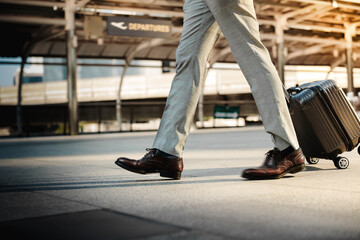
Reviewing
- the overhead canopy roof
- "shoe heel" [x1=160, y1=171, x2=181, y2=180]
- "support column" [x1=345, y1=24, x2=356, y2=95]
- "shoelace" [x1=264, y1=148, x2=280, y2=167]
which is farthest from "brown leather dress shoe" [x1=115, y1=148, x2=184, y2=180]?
"support column" [x1=345, y1=24, x2=356, y2=95]

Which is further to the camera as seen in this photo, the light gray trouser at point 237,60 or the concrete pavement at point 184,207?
the light gray trouser at point 237,60

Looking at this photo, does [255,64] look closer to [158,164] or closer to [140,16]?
[158,164]

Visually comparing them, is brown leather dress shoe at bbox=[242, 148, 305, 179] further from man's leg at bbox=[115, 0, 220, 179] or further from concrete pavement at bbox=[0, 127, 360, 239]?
man's leg at bbox=[115, 0, 220, 179]

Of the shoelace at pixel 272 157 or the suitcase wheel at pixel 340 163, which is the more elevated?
the shoelace at pixel 272 157

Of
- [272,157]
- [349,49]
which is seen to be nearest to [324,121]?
[272,157]

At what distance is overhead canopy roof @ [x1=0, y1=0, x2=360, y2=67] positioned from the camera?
14445mm

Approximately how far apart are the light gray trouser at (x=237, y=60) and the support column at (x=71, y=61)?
1134 cm

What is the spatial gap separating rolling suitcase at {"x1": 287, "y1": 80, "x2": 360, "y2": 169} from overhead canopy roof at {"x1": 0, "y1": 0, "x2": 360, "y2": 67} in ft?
36.0

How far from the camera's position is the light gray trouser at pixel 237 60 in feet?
8.44

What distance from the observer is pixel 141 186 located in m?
2.45

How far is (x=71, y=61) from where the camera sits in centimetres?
1377

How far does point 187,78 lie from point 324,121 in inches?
41.7

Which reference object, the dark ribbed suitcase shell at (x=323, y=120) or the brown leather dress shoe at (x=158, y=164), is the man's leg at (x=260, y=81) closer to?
the brown leather dress shoe at (x=158, y=164)

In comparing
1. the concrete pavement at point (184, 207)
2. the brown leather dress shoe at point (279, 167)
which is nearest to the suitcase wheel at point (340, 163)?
the concrete pavement at point (184, 207)
